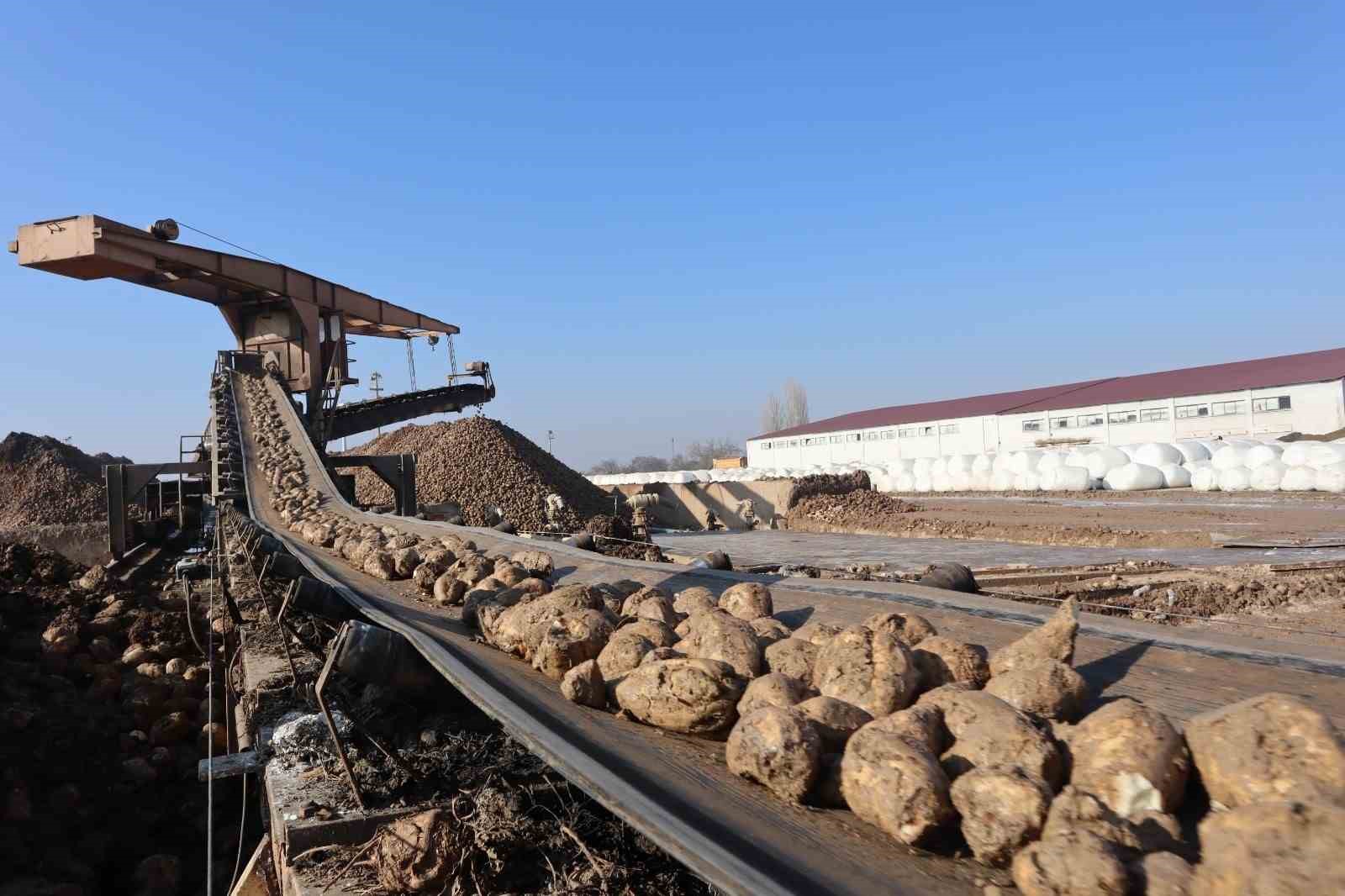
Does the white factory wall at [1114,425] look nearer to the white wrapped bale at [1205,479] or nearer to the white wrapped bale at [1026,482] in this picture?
the white wrapped bale at [1026,482]

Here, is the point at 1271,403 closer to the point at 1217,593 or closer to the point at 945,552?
the point at 945,552

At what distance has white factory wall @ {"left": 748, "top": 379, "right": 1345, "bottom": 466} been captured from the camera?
90.9ft

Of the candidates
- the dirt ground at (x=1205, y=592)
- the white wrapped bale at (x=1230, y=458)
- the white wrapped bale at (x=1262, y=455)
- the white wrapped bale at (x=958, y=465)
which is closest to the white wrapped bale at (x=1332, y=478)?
the white wrapped bale at (x=1262, y=455)

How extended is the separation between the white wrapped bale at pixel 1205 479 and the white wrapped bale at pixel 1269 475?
819 millimetres

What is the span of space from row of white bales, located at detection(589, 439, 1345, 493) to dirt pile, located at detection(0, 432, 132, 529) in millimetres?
15037

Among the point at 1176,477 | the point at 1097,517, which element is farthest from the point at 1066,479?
the point at 1097,517

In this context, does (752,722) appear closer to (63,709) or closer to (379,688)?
(379,688)

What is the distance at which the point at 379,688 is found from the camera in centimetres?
448

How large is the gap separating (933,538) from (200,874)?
44.1 ft

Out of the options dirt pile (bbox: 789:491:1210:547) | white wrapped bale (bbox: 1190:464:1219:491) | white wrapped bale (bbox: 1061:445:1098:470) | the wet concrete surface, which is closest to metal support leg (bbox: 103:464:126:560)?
the wet concrete surface

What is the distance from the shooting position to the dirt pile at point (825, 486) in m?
21.5

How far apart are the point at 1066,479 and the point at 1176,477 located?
8.64 ft

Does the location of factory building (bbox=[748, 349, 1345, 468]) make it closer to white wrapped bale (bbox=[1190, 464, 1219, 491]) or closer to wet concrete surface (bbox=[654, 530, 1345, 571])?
white wrapped bale (bbox=[1190, 464, 1219, 491])

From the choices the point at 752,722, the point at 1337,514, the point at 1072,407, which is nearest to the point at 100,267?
the point at 752,722
